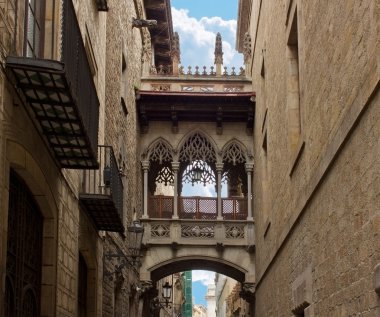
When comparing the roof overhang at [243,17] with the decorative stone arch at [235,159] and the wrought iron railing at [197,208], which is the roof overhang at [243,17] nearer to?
the decorative stone arch at [235,159]

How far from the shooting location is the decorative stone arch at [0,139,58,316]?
7441 millimetres

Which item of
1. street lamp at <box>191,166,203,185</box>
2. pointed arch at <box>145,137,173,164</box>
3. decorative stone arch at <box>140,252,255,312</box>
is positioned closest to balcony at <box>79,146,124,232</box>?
decorative stone arch at <box>140,252,255,312</box>

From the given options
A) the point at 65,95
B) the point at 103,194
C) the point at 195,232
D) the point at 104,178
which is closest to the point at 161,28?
the point at 195,232

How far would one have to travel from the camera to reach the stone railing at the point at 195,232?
22266mm

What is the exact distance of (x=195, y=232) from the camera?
885 inches

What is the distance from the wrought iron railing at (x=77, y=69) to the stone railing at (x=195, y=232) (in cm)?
1245

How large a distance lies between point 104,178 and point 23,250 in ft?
14.5

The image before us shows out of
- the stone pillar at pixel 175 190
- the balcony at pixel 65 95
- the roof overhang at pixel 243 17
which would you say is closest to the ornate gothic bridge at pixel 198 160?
the stone pillar at pixel 175 190

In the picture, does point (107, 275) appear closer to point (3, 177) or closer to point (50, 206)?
point (50, 206)

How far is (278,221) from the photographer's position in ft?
45.8

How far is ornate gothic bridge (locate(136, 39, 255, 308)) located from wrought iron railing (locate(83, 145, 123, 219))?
8540mm

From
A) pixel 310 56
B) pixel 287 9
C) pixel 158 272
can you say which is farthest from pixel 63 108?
pixel 158 272

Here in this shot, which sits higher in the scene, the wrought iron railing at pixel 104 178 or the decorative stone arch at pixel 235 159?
the decorative stone arch at pixel 235 159

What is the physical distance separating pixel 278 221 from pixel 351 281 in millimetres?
7072
